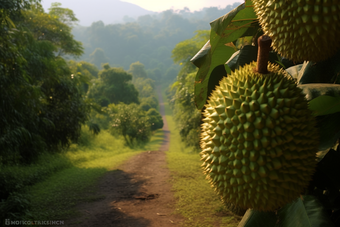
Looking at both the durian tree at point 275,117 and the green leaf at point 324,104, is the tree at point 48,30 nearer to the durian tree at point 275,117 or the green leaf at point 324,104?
the durian tree at point 275,117

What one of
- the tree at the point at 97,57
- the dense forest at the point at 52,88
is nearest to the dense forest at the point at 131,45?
the tree at the point at 97,57

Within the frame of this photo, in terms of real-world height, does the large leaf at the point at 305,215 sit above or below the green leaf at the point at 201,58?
below

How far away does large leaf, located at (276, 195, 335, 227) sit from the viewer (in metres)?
0.85

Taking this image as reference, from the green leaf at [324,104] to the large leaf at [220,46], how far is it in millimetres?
353

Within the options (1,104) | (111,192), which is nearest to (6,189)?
(1,104)

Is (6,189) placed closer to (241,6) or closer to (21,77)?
(21,77)

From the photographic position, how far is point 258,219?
0.91 metres

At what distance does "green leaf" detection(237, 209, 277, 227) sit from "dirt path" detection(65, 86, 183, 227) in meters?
4.07

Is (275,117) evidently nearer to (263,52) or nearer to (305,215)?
(263,52)

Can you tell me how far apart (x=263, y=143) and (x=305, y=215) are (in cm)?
40

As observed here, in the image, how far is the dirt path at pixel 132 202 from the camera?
4.78 m

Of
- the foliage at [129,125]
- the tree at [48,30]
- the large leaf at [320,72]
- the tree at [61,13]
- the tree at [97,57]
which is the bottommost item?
the foliage at [129,125]

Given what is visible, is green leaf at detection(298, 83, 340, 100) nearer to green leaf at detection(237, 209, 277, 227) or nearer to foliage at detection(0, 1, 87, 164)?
green leaf at detection(237, 209, 277, 227)

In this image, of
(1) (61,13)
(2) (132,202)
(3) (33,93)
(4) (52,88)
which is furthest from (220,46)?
(1) (61,13)
